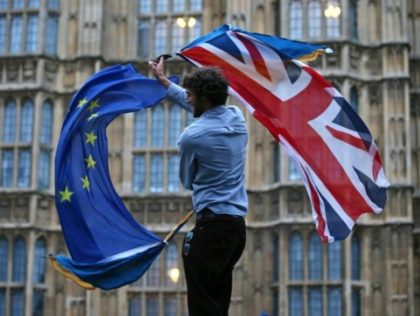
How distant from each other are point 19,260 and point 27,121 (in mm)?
3704

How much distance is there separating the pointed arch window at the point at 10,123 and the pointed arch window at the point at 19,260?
8.99ft

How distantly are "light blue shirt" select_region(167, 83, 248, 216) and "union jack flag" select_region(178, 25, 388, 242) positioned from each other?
250cm

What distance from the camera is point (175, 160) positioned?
2555cm

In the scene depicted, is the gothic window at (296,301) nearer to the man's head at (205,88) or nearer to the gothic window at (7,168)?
the gothic window at (7,168)

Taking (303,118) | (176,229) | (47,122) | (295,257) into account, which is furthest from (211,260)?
(47,122)

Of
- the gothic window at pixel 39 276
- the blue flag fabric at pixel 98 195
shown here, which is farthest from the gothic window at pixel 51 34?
the blue flag fabric at pixel 98 195

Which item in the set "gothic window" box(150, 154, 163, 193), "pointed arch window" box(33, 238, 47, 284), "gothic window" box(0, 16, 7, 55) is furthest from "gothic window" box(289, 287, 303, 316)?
"gothic window" box(0, 16, 7, 55)

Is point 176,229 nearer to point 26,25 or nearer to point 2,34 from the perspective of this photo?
point 26,25

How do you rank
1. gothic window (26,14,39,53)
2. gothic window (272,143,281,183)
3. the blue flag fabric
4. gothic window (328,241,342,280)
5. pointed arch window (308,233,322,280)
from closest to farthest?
1. the blue flag fabric
2. gothic window (328,241,342,280)
3. pointed arch window (308,233,322,280)
4. gothic window (272,143,281,183)
5. gothic window (26,14,39,53)

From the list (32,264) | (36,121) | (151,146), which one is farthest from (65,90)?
(32,264)

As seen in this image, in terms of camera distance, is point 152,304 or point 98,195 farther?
point 152,304

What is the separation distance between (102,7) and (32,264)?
23.6 feet

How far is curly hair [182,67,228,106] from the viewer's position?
5586 mm

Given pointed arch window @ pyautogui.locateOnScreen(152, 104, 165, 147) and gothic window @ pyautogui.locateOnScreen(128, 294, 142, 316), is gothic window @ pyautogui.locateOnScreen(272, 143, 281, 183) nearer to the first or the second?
pointed arch window @ pyautogui.locateOnScreen(152, 104, 165, 147)
